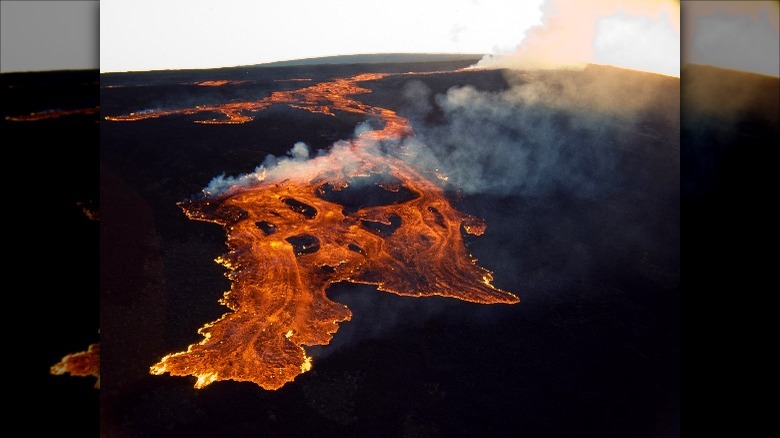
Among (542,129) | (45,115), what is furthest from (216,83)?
(542,129)

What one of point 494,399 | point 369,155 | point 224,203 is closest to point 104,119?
point 224,203

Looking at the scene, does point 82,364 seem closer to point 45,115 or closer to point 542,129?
point 45,115

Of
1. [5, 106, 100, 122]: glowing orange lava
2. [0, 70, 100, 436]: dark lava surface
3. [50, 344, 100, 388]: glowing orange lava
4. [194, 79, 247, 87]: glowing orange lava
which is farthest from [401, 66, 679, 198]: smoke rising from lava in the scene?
[5, 106, 100, 122]: glowing orange lava

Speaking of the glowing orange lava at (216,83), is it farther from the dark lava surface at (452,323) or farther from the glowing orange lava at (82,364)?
the glowing orange lava at (82,364)

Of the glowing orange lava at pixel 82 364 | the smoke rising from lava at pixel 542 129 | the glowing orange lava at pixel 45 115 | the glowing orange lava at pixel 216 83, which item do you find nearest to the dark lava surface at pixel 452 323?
the glowing orange lava at pixel 82 364

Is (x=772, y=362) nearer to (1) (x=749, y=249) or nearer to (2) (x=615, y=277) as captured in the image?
(1) (x=749, y=249)
